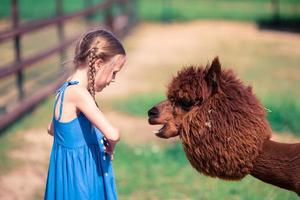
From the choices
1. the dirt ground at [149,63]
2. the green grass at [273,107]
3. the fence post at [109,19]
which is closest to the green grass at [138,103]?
the green grass at [273,107]

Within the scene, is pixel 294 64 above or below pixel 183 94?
below

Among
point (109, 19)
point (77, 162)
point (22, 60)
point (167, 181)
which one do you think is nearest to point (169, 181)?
point (167, 181)

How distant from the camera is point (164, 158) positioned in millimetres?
5539

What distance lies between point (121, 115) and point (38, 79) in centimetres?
339

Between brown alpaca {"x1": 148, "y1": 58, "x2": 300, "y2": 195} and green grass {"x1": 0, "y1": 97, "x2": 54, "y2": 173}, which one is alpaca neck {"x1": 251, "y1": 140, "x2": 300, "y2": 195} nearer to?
brown alpaca {"x1": 148, "y1": 58, "x2": 300, "y2": 195}

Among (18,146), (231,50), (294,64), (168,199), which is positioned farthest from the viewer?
(231,50)

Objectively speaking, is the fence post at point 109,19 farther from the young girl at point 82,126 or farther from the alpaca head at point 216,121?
the alpaca head at point 216,121

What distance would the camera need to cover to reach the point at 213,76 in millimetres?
2713

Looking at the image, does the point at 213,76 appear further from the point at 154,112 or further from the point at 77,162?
the point at 77,162

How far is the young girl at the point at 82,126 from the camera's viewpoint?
2938mm

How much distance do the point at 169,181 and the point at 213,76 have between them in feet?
7.83

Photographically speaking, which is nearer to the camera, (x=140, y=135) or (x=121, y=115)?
(x=140, y=135)

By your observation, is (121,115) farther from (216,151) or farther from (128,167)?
(216,151)

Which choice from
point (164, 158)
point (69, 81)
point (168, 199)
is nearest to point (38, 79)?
point (164, 158)
